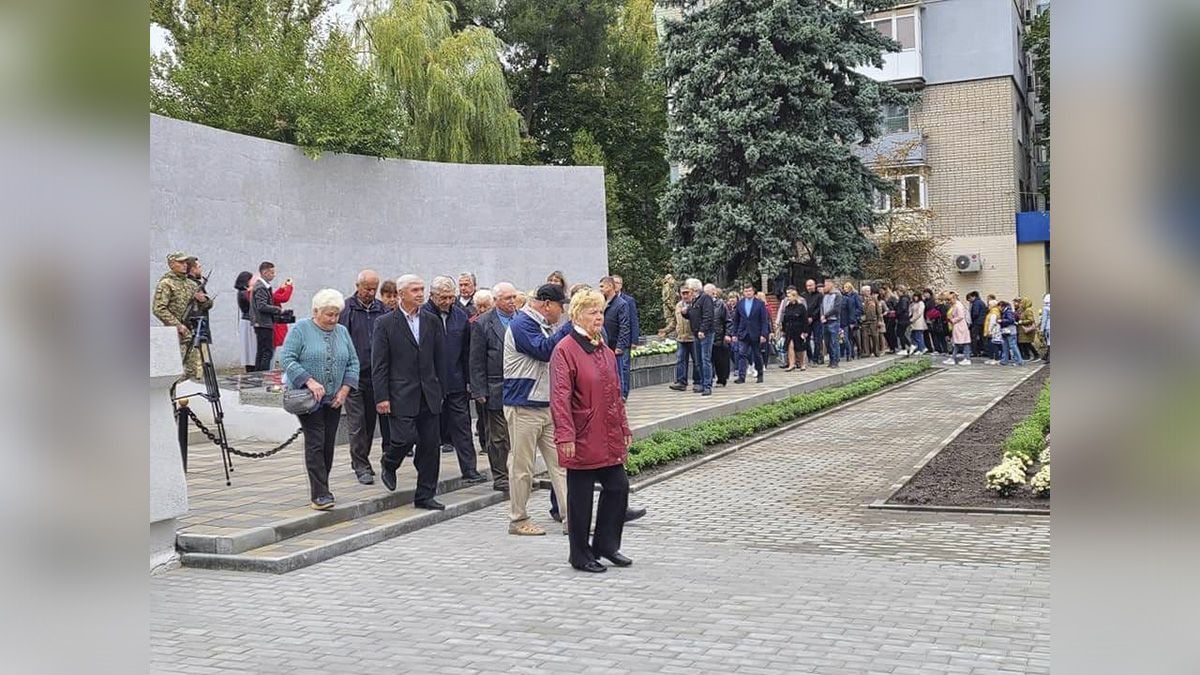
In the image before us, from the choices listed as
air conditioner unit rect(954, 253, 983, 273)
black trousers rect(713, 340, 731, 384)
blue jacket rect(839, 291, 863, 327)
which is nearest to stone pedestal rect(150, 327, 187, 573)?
black trousers rect(713, 340, 731, 384)

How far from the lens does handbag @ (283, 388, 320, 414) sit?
873cm

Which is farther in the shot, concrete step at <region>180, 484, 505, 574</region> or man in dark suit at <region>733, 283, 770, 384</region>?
man in dark suit at <region>733, 283, 770, 384</region>

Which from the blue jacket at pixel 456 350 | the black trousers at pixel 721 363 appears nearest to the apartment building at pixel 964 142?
the black trousers at pixel 721 363

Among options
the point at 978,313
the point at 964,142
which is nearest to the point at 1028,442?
the point at 978,313

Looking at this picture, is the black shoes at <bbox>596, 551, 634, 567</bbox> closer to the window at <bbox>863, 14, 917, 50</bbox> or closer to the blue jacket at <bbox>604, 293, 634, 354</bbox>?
the blue jacket at <bbox>604, 293, 634, 354</bbox>

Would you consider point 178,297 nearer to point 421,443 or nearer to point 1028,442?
point 421,443

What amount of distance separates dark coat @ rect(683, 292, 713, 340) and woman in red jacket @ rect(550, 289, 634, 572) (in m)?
10.5

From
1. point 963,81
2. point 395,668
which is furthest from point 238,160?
point 963,81

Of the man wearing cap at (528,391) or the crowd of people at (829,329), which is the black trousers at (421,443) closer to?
the man wearing cap at (528,391)

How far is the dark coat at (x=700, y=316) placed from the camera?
18375 millimetres

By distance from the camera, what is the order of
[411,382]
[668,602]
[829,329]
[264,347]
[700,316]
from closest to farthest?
[668,602]
[411,382]
[264,347]
[700,316]
[829,329]

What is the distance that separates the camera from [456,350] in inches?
416

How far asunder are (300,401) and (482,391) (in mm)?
2133

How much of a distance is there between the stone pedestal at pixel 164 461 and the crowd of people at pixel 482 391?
3.69 feet
